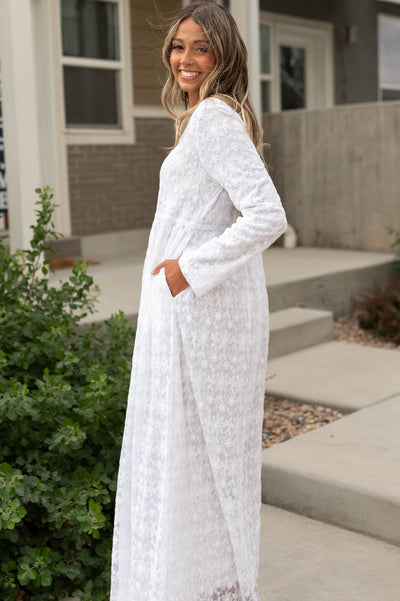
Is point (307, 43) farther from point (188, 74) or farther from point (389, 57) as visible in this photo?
point (188, 74)

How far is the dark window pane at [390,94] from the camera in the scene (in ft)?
42.9

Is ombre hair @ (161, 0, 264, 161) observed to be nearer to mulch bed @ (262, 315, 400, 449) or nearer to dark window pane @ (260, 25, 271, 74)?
mulch bed @ (262, 315, 400, 449)

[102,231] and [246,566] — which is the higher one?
[102,231]

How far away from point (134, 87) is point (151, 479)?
7554mm

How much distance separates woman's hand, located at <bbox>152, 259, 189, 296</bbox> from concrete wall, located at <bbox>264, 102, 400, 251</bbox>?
6.44m

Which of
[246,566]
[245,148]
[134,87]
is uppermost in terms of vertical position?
[134,87]

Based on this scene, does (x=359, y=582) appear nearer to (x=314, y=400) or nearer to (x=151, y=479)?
(x=151, y=479)

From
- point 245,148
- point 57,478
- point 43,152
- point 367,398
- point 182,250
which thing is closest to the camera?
point 245,148

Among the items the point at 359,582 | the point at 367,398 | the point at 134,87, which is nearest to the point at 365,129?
the point at 134,87

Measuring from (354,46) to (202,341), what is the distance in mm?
11004

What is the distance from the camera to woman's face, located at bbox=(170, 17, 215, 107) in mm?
2092

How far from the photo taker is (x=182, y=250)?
2.16 m

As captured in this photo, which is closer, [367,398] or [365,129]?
[367,398]

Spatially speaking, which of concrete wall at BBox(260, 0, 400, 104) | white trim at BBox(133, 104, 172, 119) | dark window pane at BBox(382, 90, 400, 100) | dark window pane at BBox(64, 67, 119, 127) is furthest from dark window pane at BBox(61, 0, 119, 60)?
dark window pane at BBox(382, 90, 400, 100)
